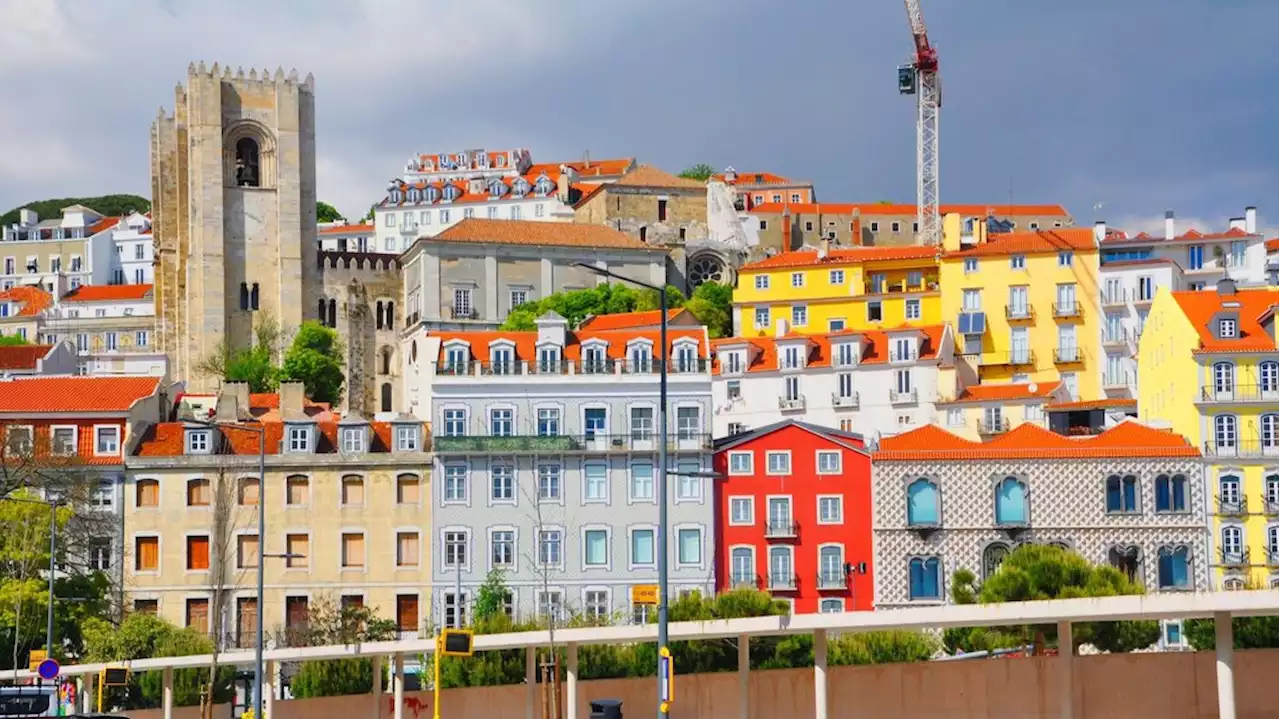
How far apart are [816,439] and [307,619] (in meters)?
18.1

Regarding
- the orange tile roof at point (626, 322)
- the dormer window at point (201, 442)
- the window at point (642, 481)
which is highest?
the orange tile roof at point (626, 322)

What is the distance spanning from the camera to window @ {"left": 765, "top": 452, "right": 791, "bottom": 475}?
79.6m

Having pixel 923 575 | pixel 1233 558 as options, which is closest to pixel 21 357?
pixel 923 575

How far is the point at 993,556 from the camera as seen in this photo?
77.2 m

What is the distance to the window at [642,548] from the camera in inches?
3115

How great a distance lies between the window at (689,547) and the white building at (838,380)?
2221 cm

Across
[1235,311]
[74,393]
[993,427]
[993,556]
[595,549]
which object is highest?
[1235,311]

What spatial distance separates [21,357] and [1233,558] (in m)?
72.2

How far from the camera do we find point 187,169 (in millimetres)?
147375

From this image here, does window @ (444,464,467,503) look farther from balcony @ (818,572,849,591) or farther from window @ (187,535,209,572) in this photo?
balcony @ (818,572,849,591)

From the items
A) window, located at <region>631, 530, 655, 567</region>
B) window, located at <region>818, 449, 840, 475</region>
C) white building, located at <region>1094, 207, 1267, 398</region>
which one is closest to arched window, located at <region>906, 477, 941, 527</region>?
window, located at <region>818, 449, 840, 475</region>

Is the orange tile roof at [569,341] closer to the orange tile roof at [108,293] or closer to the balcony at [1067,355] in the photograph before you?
the balcony at [1067,355]

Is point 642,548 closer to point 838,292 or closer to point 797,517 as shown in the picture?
point 797,517

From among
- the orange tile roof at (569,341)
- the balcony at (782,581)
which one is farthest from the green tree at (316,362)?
the balcony at (782,581)
